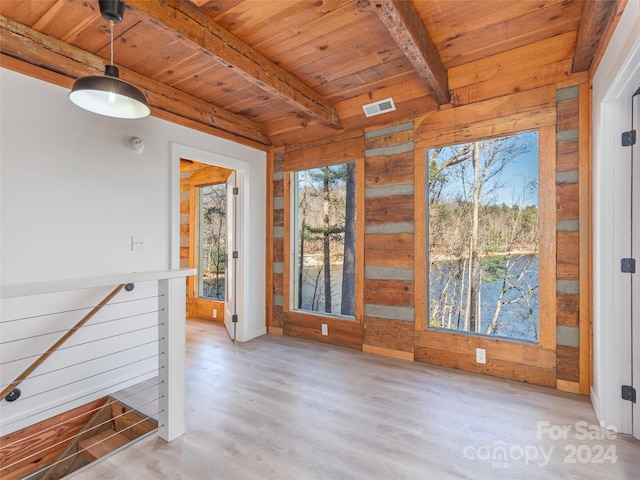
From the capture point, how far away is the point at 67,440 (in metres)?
2.38

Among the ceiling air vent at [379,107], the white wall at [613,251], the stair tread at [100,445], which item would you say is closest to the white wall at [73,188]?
the stair tread at [100,445]

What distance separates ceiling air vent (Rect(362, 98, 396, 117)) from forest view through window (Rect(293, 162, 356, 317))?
0.63 m

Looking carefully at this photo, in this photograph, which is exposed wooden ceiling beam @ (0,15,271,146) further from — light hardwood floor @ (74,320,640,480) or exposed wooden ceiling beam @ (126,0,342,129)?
light hardwood floor @ (74,320,640,480)

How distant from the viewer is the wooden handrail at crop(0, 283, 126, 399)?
2.09 meters

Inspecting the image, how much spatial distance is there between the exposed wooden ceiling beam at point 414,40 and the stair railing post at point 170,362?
216cm

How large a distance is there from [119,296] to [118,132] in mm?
1437

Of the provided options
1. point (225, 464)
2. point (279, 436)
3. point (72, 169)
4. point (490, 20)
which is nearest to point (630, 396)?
point (279, 436)

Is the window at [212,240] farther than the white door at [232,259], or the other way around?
the window at [212,240]

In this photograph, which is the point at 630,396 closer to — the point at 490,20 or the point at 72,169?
the point at 490,20

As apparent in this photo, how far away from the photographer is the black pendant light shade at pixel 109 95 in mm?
1635

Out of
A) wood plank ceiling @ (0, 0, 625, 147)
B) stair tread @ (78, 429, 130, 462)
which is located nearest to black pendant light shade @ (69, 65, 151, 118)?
wood plank ceiling @ (0, 0, 625, 147)

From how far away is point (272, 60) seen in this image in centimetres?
275

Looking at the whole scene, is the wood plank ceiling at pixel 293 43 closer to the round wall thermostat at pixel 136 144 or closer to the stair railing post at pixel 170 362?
the round wall thermostat at pixel 136 144

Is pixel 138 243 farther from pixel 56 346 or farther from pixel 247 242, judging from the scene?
pixel 247 242
